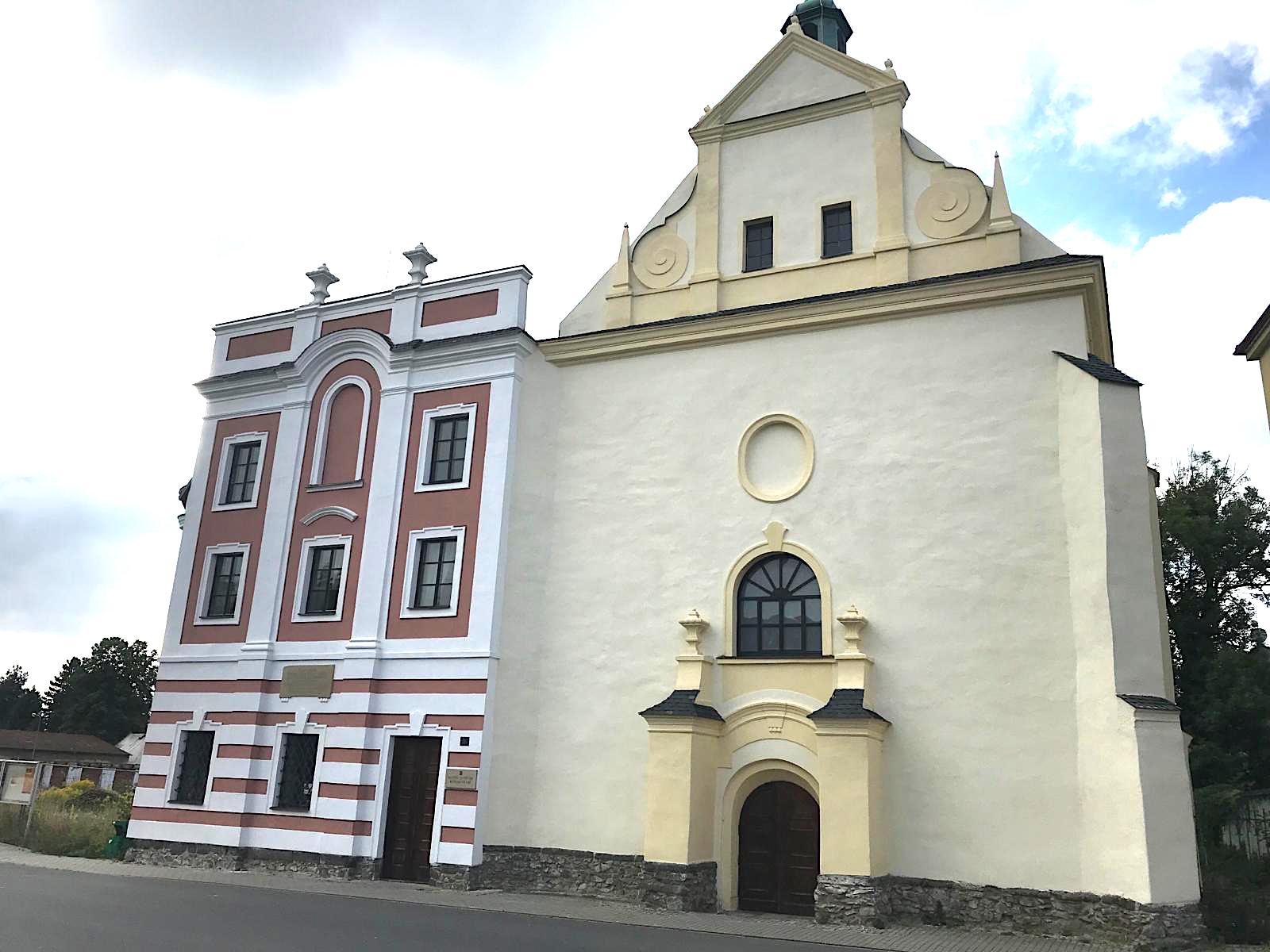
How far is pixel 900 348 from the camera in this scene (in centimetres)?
1741

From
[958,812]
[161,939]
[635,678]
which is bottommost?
[161,939]

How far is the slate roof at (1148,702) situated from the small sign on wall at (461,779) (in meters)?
10.7

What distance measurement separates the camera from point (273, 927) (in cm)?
1208

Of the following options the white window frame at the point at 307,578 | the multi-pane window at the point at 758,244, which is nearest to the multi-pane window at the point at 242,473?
the white window frame at the point at 307,578

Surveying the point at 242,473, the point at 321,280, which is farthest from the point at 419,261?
the point at 242,473

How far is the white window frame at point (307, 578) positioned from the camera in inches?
800

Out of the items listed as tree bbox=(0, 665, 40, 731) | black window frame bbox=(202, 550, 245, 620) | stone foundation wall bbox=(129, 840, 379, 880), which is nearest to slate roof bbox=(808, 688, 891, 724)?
stone foundation wall bbox=(129, 840, 379, 880)

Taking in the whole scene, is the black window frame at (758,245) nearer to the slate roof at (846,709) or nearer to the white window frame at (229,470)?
the slate roof at (846,709)

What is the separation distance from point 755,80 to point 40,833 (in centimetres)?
2342

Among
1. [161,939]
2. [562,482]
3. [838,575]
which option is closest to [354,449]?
[562,482]

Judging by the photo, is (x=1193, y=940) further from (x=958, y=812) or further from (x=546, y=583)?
(x=546, y=583)

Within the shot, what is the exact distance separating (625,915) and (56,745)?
197 feet

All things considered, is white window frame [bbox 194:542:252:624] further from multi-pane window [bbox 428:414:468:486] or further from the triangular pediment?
the triangular pediment

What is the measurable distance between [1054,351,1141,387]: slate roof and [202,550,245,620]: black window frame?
676 inches
